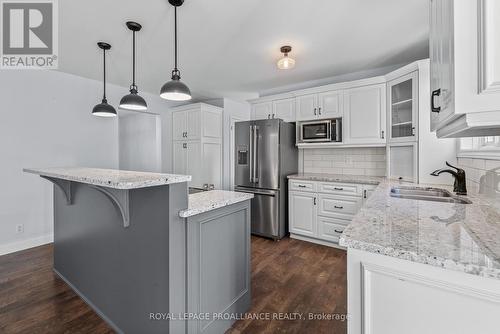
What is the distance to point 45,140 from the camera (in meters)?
3.27

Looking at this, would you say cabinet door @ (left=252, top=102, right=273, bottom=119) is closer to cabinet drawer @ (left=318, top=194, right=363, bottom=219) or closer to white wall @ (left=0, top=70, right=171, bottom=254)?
cabinet drawer @ (left=318, top=194, right=363, bottom=219)

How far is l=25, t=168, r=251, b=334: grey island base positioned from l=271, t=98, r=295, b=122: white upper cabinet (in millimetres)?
2313

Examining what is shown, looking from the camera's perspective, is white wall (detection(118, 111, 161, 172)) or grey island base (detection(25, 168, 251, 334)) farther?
white wall (detection(118, 111, 161, 172))

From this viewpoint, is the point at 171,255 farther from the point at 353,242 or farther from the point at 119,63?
the point at 119,63

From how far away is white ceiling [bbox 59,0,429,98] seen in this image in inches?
78.3

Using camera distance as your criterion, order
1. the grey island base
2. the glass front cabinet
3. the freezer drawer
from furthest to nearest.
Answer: the freezer drawer, the glass front cabinet, the grey island base

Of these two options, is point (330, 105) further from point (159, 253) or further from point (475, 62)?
point (159, 253)

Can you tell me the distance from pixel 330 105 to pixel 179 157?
3.07 meters

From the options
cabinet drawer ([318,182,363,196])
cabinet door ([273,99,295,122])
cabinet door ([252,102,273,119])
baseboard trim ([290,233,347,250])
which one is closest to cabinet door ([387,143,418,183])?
cabinet drawer ([318,182,363,196])

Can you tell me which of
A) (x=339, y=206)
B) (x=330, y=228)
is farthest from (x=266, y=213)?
(x=339, y=206)

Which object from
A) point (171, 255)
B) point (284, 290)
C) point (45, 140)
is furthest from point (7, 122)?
point (284, 290)

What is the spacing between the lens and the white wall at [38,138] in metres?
2.99

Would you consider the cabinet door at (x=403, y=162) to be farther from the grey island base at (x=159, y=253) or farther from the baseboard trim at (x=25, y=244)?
the baseboard trim at (x=25, y=244)

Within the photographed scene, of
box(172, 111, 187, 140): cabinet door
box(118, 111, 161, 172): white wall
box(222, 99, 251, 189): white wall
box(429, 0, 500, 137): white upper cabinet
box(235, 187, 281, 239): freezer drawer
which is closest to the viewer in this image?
box(429, 0, 500, 137): white upper cabinet
